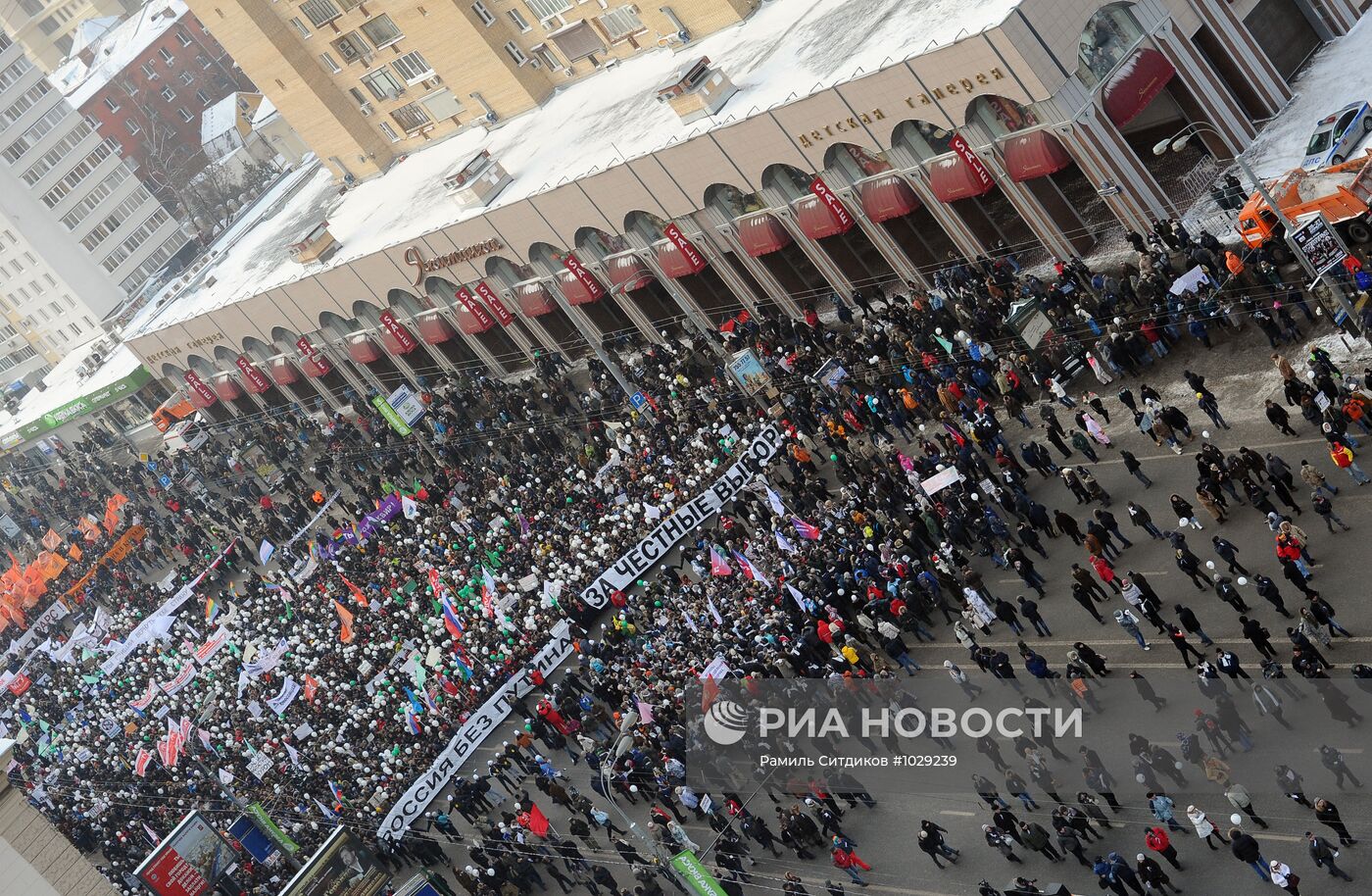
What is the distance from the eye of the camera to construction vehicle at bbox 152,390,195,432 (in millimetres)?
77875

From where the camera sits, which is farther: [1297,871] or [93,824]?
[93,824]

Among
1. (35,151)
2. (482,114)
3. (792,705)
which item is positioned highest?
(35,151)

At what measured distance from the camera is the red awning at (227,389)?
76.9m

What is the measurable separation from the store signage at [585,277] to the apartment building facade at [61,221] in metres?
63.7

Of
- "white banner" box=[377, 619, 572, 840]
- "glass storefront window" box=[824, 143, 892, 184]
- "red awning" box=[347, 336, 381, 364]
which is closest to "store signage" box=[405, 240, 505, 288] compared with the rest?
"red awning" box=[347, 336, 381, 364]

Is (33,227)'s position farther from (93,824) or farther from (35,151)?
(93,824)

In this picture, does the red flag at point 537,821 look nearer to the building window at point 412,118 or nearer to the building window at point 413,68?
the building window at point 413,68

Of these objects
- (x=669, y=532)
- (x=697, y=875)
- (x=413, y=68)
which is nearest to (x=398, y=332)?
(x=413, y=68)

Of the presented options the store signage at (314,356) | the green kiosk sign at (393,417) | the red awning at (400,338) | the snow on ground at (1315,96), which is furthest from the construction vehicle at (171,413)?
the snow on ground at (1315,96)

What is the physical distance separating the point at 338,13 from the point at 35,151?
146 ft

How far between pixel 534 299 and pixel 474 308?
3.01m

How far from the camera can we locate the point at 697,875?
1101 inches

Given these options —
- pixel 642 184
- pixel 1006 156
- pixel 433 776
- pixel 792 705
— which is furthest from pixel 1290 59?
pixel 433 776

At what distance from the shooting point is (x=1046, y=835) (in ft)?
89.4
